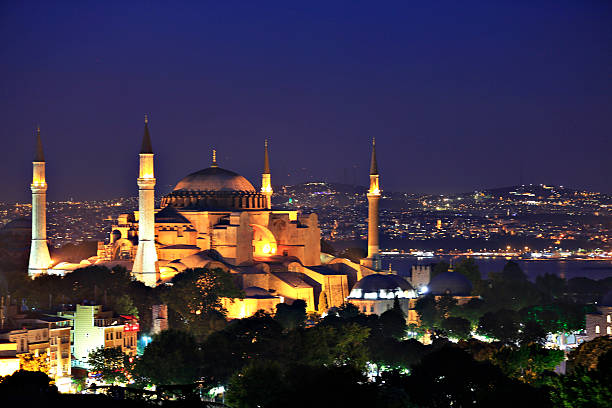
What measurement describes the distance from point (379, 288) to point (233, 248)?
794 cm

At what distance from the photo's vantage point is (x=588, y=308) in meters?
81.0

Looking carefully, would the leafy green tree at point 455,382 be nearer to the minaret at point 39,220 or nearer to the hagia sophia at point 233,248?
the hagia sophia at point 233,248

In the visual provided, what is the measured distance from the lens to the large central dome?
84.8 m

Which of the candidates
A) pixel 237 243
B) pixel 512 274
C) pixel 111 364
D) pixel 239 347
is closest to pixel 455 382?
pixel 239 347

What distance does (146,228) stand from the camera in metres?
73.6

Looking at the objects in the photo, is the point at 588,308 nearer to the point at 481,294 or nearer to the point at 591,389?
the point at 481,294

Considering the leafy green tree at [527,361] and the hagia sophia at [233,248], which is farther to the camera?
the hagia sophia at [233,248]

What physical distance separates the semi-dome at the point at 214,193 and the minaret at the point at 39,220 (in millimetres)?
A: 8743

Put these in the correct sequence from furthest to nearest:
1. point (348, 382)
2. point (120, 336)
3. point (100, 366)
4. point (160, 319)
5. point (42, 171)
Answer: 1. point (42, 171)
2. point (160, 319)
3. point (120, 336)
4. point (100, 366)
5. point (348, 382)

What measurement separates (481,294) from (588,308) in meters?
8.05

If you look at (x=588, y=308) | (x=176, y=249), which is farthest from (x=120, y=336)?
(x=588, y=308)

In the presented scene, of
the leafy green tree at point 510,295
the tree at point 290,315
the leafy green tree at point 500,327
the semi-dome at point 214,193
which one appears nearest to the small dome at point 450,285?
the leafy green tree at point 510,295

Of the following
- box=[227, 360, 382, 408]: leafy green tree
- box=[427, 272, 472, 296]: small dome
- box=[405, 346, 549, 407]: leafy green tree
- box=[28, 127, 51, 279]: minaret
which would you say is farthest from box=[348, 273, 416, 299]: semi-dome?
box=[227, 360, 382, 408]: leafy green tree

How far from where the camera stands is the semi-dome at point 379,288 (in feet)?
257
